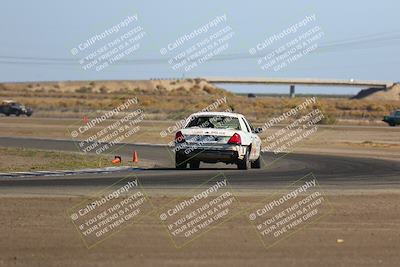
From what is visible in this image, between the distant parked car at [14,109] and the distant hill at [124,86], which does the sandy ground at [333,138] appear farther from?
the distant hill at [124,86]

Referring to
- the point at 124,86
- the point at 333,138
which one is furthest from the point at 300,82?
the point at 333,138

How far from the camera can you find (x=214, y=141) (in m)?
21.8

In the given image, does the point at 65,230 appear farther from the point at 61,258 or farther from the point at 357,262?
the point at 357,262

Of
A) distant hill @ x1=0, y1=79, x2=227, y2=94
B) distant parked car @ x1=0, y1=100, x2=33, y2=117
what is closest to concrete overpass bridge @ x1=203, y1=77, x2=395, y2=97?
distant hill @ x1=0, y1=79, x2=227, y2=94

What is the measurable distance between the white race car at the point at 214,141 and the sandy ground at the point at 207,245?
870 cm

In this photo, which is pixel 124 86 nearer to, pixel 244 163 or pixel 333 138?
pixel 333 138

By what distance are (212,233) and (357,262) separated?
2263 mm

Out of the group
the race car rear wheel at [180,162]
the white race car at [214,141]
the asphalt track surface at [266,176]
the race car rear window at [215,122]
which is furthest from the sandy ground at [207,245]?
the race car rear window at [215,122]

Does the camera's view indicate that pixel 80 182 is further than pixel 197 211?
Yes

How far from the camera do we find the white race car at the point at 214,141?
2167 cm

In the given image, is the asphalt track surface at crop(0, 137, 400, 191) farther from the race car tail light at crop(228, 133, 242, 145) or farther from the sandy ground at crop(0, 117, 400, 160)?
the sandy ground at crop(0, 117, 400, 160)

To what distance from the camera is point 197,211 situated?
13117mm

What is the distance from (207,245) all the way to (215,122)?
40.8 feet

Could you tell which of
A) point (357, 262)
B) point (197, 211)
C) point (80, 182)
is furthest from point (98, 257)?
point (80, 182)
